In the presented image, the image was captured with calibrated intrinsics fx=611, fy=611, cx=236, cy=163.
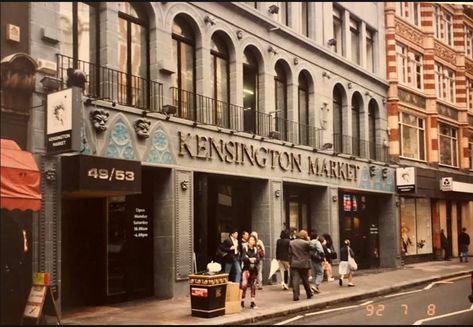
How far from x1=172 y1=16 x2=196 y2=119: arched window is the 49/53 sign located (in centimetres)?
382

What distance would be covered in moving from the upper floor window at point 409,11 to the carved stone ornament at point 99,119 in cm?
1922

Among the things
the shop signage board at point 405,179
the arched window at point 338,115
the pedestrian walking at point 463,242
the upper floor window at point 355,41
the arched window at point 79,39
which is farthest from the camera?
the pedestrian walking at point 463,242

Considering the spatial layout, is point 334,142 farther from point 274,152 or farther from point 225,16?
point 225,16

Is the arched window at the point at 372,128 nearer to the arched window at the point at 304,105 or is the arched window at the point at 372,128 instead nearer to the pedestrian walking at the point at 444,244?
the arched window at the point at 304,105

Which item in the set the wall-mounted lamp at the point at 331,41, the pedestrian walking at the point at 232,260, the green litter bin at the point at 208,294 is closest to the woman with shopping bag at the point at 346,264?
the pedestrian walking at the point at 232,260

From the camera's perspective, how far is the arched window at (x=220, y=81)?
18656 mm

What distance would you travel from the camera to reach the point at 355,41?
2666 cm

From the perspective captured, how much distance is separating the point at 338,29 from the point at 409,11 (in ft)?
22.3

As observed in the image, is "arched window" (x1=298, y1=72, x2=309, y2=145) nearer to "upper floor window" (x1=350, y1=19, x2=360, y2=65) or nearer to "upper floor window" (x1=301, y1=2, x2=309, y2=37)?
"upper floor window" (x1=301, y1=2, x2=309, y2=37)

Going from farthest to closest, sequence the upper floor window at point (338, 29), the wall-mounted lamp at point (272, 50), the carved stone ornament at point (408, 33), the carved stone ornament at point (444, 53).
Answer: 1. the carved stone ornament at point (444, 53)
2. the carved stone ornament at point (408, 33)
3. the upper floor window at point (338, 29)
4. the wall-mounted lamp at point (272, 50)

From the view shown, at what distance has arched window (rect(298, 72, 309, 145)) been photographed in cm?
2288

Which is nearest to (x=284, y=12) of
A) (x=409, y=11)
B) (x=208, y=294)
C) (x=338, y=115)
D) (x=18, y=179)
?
(x=338, y=115)

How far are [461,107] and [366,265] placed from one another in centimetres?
1155

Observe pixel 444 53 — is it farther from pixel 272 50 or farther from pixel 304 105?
pixel 272 50
